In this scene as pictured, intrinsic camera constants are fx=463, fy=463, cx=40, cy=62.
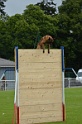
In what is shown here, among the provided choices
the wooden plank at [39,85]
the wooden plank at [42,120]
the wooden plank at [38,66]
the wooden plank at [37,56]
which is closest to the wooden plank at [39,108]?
the wooden plank at [42,120]

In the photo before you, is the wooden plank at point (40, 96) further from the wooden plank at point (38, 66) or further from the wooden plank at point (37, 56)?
the wooden plank at point (37, 56)

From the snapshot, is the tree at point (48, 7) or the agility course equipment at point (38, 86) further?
the tree at point (48, 7)

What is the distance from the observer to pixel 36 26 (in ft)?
200

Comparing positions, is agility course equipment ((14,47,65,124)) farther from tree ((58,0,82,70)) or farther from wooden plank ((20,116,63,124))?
tree ((58,0,82,70))

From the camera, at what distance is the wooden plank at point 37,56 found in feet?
46.7

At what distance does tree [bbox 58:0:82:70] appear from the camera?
65.1m

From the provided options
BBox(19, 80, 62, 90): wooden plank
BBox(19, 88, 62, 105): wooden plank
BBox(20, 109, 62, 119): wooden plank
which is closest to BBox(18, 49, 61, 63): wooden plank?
Answer: BBox(19, 80, 62, 90): wooden plank

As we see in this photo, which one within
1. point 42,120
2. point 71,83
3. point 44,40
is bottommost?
point 71,83

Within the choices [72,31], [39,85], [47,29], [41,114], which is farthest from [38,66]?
[72,31]

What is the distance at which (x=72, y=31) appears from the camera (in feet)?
217

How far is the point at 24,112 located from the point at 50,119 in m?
1.02

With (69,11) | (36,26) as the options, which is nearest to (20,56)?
(36,26)

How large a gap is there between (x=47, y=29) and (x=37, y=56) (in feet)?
157

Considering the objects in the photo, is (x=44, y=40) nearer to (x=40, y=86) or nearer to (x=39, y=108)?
(x=40, y=86)
